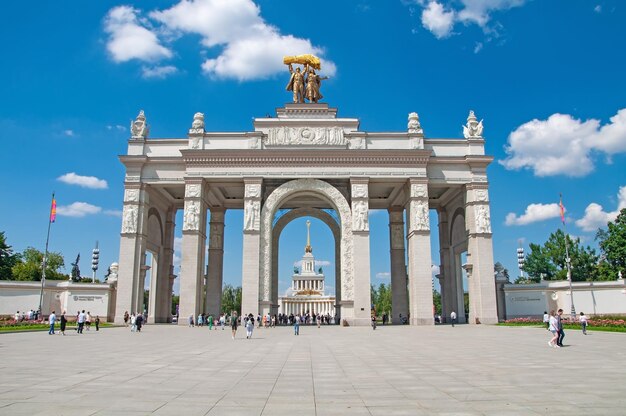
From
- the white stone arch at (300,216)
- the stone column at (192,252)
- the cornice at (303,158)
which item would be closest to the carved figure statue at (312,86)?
the cornice at (303,158)

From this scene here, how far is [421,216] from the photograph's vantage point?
3862 centimetres

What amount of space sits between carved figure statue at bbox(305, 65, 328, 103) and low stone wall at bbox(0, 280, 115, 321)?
2425 centimetres

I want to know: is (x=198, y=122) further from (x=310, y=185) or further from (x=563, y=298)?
(x=563, y=298)

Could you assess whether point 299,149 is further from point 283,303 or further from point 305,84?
point 283,303

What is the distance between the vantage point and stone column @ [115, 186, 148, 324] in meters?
38.3

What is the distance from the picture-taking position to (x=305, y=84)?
146 ft

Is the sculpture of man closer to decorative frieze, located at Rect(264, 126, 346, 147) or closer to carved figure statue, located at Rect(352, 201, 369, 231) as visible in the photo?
decorative frieze, located at Rect(264, 126, 346, 147)

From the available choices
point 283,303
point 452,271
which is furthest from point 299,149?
point 283,303

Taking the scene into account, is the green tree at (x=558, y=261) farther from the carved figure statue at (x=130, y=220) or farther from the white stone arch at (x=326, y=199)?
the carved figure statue at (x=130, y=220)

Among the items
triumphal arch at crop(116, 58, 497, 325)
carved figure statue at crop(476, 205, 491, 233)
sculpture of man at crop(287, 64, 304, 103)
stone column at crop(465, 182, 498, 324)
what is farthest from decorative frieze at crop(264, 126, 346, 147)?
carved figure statue at crop(476, 205, 491, 233)

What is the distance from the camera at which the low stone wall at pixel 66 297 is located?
39500mm

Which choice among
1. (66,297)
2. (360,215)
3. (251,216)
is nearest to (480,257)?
(360,215)

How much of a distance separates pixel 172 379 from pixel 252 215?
28785 mm

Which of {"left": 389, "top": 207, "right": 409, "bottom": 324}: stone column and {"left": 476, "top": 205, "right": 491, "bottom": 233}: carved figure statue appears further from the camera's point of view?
{"left": 389, "top": 207, "right": 409, "bottom": 324}: stone column
